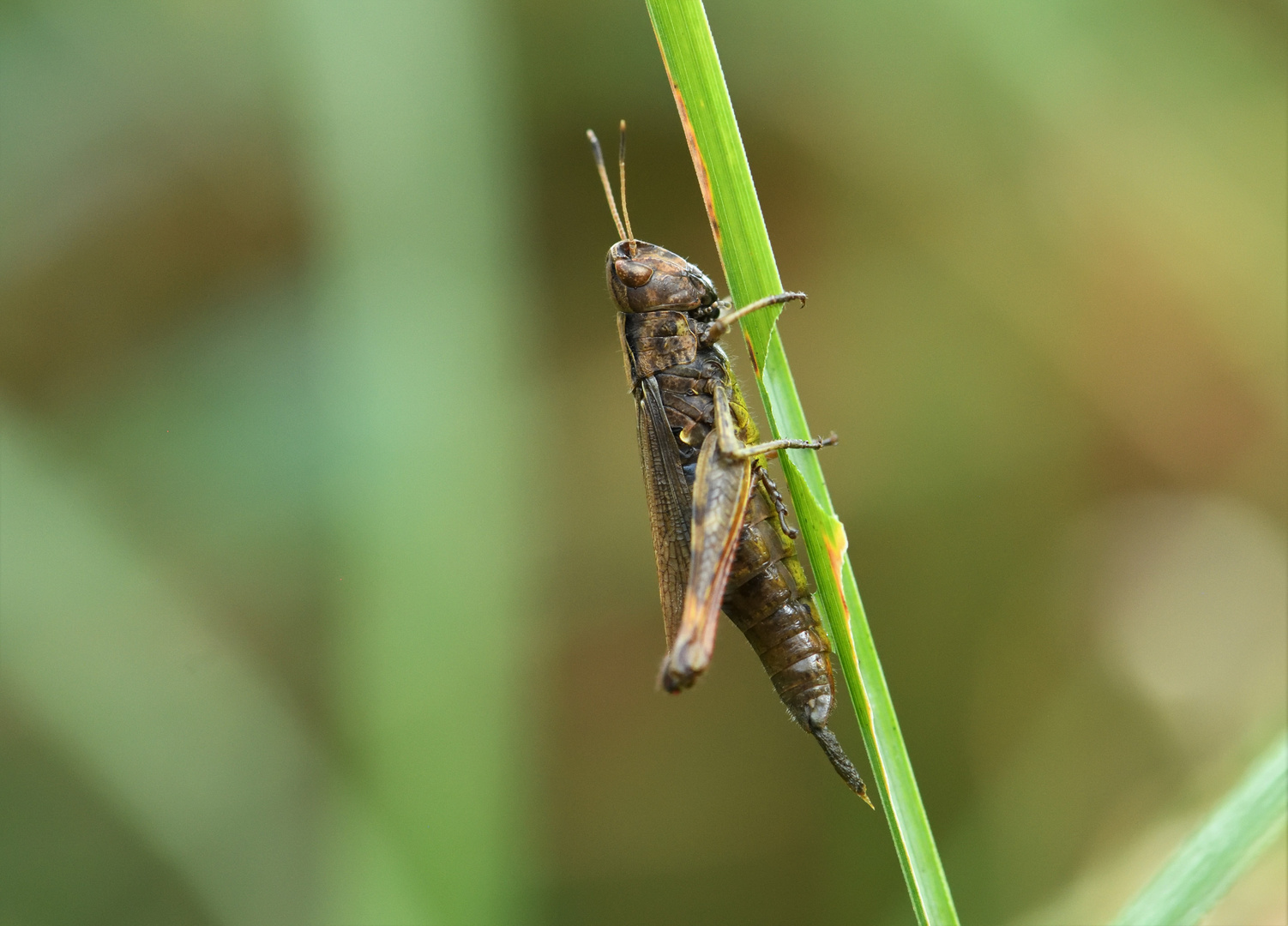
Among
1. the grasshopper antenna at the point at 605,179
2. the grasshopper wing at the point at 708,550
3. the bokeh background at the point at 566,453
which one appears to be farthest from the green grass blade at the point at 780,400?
the bokeh background at the point at 566,453

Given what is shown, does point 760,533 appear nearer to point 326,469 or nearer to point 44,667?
point 326,469

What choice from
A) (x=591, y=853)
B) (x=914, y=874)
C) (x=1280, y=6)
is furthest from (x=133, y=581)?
(x=1280, y=6)

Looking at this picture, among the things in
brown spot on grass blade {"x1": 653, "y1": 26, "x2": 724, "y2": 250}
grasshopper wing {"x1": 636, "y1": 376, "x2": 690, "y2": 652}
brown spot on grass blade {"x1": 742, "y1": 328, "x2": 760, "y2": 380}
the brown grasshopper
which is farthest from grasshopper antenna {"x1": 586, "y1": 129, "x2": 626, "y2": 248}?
brown spot on grass blade {"x1": 742, "y1": 328, "x2": 760, "y2": 380}

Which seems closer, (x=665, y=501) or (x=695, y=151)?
(x=695, y=151)

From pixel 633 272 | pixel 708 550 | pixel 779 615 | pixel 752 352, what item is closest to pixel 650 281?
pixel 633 272

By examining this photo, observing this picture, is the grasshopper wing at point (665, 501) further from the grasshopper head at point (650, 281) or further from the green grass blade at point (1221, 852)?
the green grass blade at point (1221, 852)

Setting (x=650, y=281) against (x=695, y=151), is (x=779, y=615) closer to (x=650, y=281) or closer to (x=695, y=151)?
(x=650, y=281)

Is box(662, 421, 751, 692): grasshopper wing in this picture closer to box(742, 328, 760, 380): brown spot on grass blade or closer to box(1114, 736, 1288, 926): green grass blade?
box(742, 328, 760, 380): brown spot on grass blade
